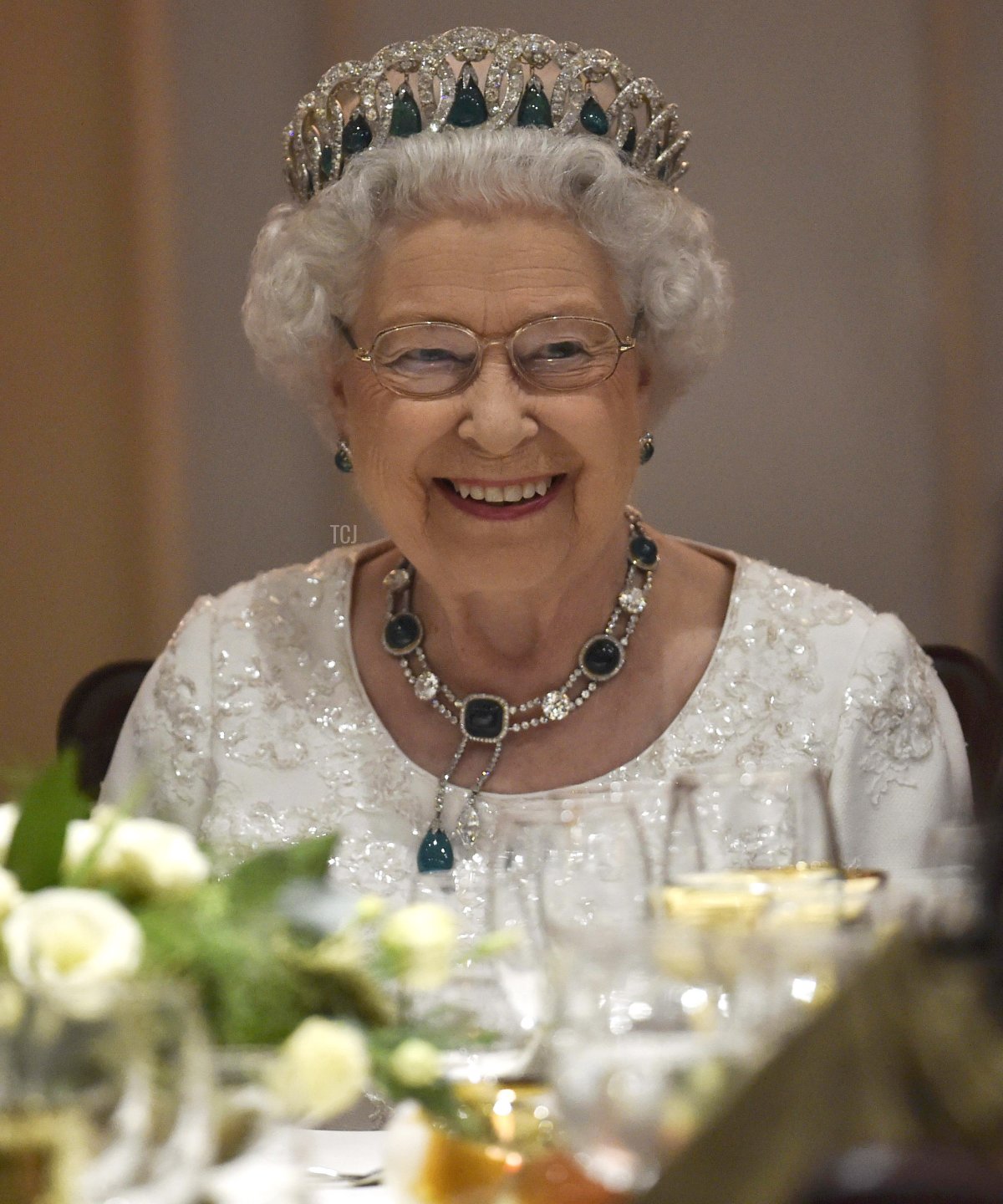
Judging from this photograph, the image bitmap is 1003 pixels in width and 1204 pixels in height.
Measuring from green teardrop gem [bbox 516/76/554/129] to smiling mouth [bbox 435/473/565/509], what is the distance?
46 cm

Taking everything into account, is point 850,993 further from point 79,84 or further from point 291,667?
point 79,84

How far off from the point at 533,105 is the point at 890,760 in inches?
38.3

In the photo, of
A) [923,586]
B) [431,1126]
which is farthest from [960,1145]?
[923,586]

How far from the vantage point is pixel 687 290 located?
2.29m

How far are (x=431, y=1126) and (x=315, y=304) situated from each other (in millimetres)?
1548

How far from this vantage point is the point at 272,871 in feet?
3.10

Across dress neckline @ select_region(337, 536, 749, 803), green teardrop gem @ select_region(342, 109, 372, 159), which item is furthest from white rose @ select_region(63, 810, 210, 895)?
green teardrop gem @ select_region(342, 109, 372, 159)

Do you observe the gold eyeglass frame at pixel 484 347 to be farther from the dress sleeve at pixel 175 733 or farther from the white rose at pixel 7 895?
the white rose at pixel 7 895

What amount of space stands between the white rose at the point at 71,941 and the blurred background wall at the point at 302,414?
3.24m

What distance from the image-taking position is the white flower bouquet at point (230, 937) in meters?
0.83

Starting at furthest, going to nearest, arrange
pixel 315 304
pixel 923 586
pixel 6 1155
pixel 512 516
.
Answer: pixel 923 586
pixel 315 304
pixel 512 516
pixel 6 1155

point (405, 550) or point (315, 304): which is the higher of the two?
point (315, 304)

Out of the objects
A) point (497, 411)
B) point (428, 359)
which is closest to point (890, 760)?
point (497, 411)

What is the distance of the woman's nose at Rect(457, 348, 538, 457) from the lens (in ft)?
6.84
